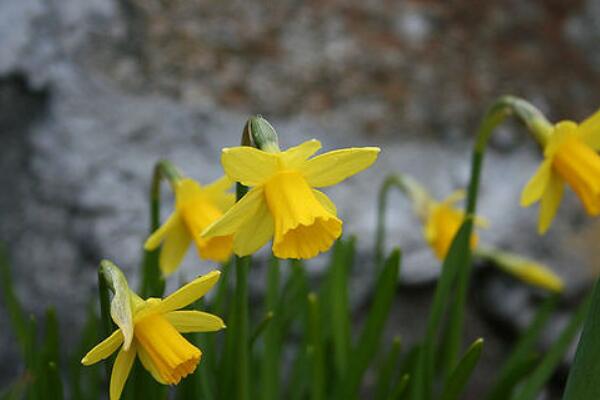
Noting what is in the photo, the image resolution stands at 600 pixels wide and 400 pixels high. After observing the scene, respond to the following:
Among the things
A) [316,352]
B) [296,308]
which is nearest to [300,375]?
[296,308]

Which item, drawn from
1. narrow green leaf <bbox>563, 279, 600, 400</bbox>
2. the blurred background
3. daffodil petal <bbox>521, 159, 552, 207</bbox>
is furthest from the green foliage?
the blurred background

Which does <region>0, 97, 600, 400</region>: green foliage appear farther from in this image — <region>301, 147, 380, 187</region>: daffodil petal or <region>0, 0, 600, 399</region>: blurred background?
<region>0, 0, 600, 399</region>: blurred background

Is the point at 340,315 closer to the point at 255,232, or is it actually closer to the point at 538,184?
the point at 538,184

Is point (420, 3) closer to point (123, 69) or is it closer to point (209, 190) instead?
point (123, 69)

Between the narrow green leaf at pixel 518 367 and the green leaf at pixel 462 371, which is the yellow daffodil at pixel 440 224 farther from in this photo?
the green leaf at pixel 462 371

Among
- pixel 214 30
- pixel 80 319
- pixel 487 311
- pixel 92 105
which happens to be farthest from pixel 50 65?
pixel 487 311

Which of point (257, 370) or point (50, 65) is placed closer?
point (257, 370)
